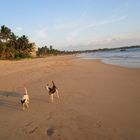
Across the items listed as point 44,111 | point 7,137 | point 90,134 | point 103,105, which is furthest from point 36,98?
point 90,134

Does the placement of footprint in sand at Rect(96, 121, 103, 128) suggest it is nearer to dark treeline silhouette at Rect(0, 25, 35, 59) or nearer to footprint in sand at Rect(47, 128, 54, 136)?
footprint in sand at Rect(47, 128, 54, 136)

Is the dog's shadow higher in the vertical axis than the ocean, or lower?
higher

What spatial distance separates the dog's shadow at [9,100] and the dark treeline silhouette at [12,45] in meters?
57.3

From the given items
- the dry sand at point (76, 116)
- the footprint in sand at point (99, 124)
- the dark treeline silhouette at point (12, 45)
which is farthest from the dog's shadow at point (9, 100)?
the dark treeline silhouette at point (12, 45)

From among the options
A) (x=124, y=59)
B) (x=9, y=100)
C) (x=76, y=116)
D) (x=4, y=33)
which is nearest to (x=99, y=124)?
(x=76, y=116)

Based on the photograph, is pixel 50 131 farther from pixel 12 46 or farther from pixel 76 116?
pixel 12 46

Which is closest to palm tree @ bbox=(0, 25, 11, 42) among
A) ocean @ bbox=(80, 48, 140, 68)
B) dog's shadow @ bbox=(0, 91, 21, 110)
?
ocean @ bbox=(80, 48, 140, 68)

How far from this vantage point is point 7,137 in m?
6.26

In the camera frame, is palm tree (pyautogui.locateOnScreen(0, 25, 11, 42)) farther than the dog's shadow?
A: Yes

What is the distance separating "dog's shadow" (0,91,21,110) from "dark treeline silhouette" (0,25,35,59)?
57264mm

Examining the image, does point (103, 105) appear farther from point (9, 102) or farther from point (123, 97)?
point (9, 102)

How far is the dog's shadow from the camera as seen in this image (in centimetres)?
956

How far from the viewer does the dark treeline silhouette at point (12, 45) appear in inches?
2674

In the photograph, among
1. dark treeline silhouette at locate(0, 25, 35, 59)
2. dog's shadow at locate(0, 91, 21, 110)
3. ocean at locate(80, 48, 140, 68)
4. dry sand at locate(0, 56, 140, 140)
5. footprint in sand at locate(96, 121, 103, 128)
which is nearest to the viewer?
dry sand at locate(0, 56, 140, 140)
